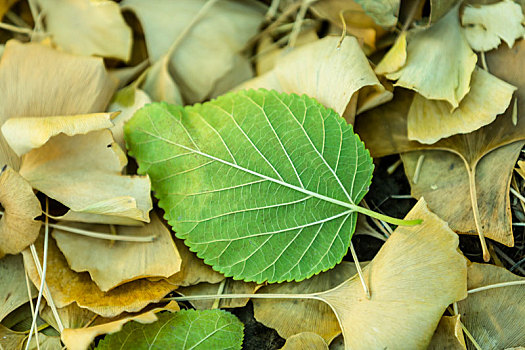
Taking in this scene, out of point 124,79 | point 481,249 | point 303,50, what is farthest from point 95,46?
point 481,249

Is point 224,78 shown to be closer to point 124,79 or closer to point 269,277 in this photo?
point 124,79

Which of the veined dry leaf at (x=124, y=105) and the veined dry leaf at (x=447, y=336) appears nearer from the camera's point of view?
the veined dry leaf at (x=447, y=336)

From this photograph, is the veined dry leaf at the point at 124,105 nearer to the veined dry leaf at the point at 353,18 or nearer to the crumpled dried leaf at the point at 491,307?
the veined dry leaf at the point at 353,18

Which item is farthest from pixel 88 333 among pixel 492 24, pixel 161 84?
pixel 492 24

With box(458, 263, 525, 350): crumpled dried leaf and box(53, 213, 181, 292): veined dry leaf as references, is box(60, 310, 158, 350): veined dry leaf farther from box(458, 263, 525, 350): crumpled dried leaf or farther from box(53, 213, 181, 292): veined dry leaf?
box(458, 263, 525, 350): crumpled dried leaf

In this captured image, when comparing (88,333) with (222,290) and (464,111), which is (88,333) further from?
(464,111)

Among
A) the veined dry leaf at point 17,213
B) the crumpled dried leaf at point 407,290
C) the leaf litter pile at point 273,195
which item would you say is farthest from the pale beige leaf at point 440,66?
the veined dry leaf at point 17,213
